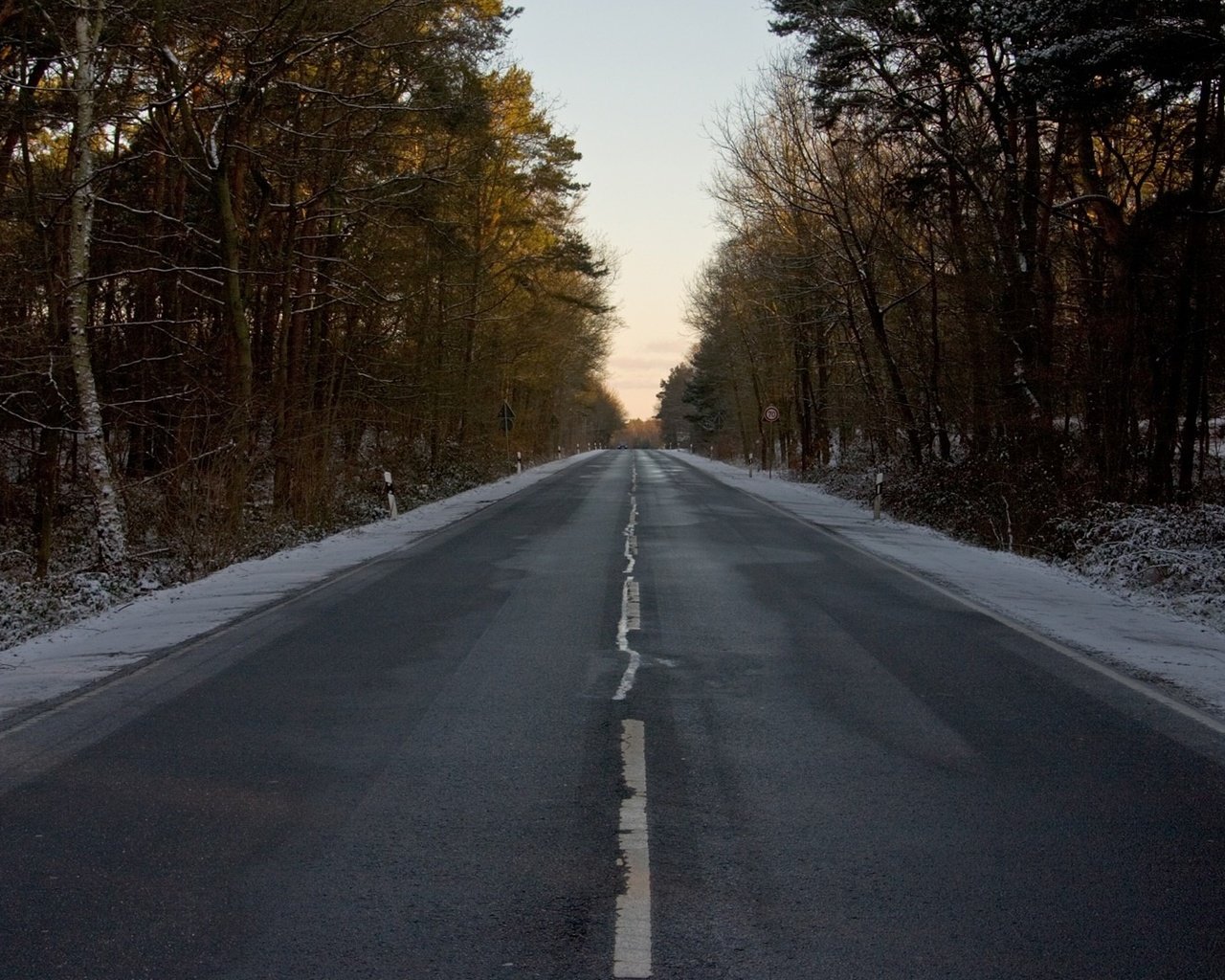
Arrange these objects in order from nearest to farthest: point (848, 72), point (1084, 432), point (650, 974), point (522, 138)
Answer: point (650, 974) → point (1084, 432) → point (848, 72) → point (522, 138)

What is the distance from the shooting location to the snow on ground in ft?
27.5

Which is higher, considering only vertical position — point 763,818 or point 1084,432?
point 1084,432

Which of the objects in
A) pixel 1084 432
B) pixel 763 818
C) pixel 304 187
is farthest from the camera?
pixel 304 187

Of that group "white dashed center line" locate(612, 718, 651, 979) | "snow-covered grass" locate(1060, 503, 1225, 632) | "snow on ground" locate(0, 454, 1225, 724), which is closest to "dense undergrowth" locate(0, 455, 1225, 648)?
"snow-covered grass" locate(1060, 503, 1225, 632)

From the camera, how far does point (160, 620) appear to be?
1108cm

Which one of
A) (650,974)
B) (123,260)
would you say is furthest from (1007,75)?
(650,974)

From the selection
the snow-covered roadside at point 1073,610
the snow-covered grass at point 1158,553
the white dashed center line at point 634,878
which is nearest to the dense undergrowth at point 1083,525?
the snow-covered grass at point 1158,553

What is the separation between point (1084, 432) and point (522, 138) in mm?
24055

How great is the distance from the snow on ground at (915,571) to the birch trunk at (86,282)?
154cm

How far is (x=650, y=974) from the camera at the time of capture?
3.58m

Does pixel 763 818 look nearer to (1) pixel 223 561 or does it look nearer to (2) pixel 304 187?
(1) pixel 223 561

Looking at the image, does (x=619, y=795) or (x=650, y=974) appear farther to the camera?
(x=619, y=795)

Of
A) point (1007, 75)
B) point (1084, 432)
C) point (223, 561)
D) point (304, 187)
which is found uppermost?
point (1007, 75)

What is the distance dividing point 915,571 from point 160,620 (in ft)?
30.2
